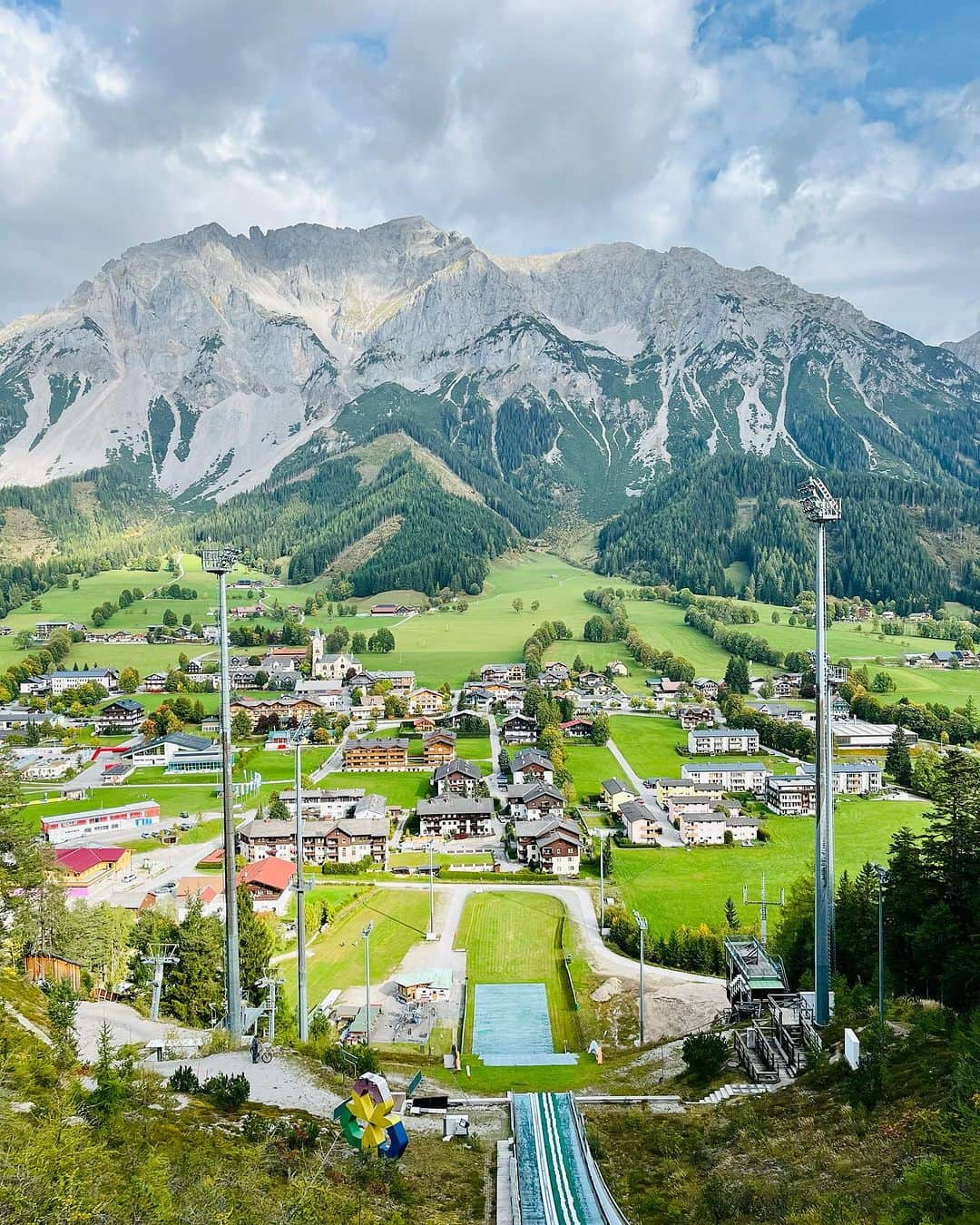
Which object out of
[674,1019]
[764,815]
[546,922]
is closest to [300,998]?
[674,1019]

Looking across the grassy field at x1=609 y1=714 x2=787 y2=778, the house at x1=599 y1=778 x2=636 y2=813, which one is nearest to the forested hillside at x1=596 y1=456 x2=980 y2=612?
the grassy field at x1=609 y1=714 x2=787 y2=778

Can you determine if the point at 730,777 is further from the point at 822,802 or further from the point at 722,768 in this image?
the point at 822,802

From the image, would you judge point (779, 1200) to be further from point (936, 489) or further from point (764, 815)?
point (936, 489)

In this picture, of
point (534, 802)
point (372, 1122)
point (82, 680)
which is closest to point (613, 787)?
point (534, 802)

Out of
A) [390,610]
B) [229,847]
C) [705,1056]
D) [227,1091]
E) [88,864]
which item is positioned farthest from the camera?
[390,610]

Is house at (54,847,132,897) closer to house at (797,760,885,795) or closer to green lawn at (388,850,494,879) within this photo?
green lawn at (388,850,494,879)

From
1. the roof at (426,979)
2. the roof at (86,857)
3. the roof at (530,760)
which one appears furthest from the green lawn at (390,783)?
the roof at (426,979)

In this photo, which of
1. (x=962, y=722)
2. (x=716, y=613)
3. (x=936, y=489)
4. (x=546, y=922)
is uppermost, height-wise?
(x=936, y=489)
